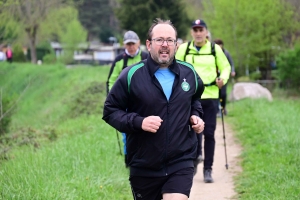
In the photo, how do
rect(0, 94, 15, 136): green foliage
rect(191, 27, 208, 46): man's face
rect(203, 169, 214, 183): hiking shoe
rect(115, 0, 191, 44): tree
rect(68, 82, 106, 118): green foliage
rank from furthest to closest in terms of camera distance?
1. rect(115, 0, 191, 44): tree
2. rect(68, 82, 106, 118): green foliage
3. rect(0, 94, 15, 136): green foliage
4. rect(203, 169, 214, 183): hiking shoe
5. rect(191, 27, 208, 46): man's face

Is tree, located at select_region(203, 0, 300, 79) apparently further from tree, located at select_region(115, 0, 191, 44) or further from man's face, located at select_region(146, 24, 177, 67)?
man's face, located at select_region(146, 24, 177, 67)

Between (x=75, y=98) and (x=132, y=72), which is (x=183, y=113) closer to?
(x=132, y=72)

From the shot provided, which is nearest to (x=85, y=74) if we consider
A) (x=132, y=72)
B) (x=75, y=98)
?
(x=75, y=98)

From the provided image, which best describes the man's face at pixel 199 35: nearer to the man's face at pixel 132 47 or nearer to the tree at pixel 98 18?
the man's face at pixel 132 47

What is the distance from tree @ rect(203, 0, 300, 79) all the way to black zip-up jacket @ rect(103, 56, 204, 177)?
20117 millimetres

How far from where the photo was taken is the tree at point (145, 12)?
3500cm

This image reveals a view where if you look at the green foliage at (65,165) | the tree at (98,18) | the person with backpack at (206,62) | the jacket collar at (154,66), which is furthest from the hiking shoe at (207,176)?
the tree at (98,18)

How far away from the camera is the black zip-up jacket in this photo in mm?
4648

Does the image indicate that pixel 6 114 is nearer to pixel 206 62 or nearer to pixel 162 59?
pixel 206 62

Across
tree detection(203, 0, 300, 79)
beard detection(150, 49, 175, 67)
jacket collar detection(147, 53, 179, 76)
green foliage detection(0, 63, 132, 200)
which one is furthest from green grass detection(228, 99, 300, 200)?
tree detection(203, 0, 300, 79)

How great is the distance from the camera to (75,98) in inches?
797

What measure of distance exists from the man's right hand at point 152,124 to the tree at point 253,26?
20.5 metres

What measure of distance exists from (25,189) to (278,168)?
12.2 feet

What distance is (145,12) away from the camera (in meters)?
35.1
